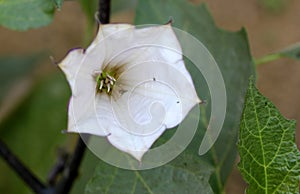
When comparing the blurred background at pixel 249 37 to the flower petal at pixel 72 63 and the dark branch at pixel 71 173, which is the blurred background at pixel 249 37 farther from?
the flower petal at pixel 72 63

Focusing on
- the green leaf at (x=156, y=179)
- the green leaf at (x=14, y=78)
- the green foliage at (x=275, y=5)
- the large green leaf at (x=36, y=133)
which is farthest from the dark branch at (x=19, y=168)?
the green foliage at (x=275, y=5)

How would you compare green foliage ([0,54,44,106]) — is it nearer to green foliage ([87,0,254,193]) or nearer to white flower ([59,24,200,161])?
green foliage ([87,0,254,193])

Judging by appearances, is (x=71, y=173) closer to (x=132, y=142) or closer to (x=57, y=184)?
(x=57, y=184)

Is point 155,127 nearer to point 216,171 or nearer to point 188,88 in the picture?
point 188,88

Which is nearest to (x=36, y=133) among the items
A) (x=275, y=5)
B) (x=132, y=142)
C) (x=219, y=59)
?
(x=219, y=59)

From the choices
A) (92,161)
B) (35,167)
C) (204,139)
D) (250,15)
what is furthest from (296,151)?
(250,15)

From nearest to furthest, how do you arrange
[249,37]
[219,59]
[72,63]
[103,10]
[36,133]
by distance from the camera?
1. [72,63]
2. [103,10]
3. [219,59]
4. [36,133]
5. [249,37]
